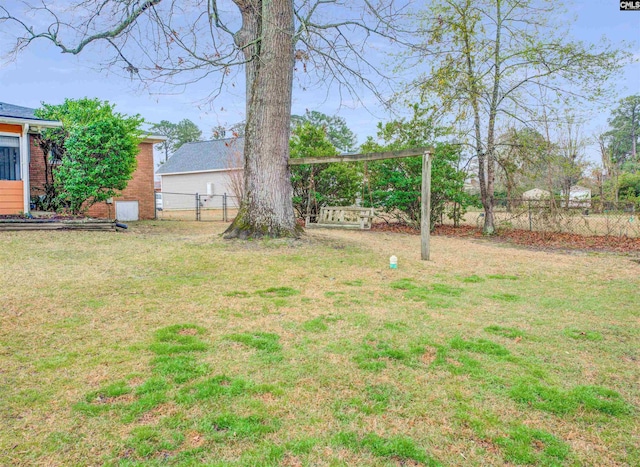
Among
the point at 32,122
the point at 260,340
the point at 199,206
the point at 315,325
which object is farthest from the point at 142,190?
the point at 260,340

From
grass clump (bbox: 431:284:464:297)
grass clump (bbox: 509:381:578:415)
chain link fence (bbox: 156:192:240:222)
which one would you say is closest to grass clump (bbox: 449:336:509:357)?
grass clump (bbox: 509:381:578:415)

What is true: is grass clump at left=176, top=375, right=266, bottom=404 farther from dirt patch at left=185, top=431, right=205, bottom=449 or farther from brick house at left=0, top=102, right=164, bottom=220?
brick house at left=0, top=102, right=164, bottom=220

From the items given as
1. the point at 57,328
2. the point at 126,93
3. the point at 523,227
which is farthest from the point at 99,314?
the point at 523,227

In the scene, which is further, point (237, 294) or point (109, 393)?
point (237, 294)

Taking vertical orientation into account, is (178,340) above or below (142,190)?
below

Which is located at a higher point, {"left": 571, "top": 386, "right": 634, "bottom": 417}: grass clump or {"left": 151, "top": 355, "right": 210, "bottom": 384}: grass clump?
{"left": 151, "top": 355, "right": 210, "bottom": 384}: grass clump

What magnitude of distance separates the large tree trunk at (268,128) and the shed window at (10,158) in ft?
23.2

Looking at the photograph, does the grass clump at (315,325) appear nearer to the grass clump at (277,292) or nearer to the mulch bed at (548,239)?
the grass clump at (277,292)

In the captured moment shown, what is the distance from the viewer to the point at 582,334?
3.42m

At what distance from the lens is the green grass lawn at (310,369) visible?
184 centimetres

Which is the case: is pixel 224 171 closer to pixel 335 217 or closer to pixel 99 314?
pixel 335 217

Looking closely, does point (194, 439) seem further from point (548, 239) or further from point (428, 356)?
point (548, 239)

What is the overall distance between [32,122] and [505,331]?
37.7 ft

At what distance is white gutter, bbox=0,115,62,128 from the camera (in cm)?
962
